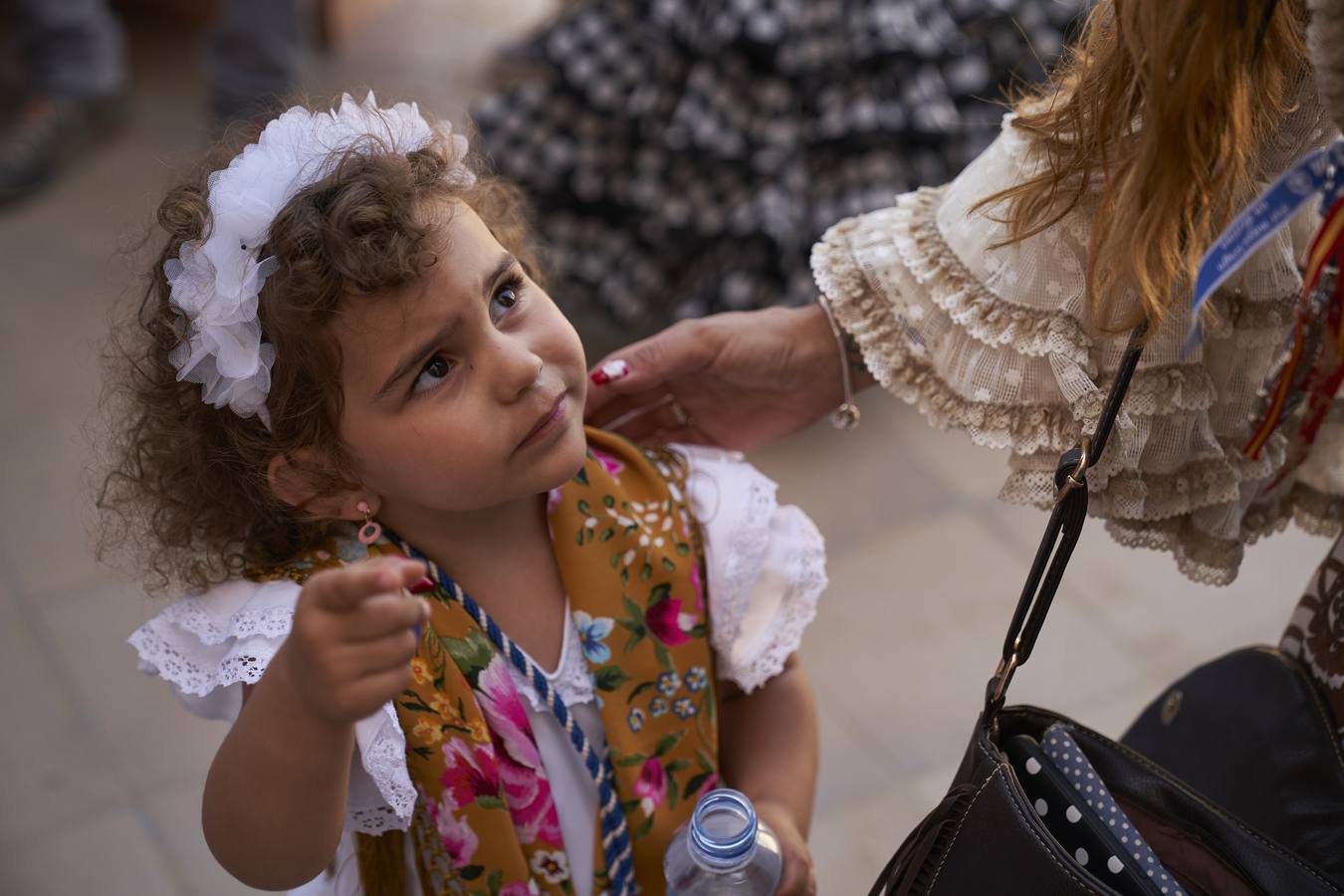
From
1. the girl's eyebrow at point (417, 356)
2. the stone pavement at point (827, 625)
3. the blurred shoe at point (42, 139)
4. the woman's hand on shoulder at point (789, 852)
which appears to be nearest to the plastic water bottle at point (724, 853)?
the woman's hand on shoulder at point (789, 852)

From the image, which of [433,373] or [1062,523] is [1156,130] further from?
[433,373]

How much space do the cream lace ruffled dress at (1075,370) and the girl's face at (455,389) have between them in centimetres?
34

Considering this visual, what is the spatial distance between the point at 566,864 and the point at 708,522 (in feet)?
1.16

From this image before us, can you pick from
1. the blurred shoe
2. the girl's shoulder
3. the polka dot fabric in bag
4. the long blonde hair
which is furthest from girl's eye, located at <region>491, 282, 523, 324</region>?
the blurred shoe

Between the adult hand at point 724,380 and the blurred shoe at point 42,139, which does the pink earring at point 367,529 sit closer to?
the adult hand at point 724,380

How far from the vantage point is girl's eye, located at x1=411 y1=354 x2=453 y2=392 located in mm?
1081

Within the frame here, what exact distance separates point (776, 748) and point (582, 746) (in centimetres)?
23

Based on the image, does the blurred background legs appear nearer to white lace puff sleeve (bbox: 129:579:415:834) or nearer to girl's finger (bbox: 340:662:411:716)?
white lace puff sleeve (bbox: 129:579:415:834)

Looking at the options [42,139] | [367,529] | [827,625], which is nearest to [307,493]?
[367,529]

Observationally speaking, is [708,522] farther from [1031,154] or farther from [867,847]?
[867,847]

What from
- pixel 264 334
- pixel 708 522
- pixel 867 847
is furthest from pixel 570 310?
pixel 264 334

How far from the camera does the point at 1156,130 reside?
36.7 inches

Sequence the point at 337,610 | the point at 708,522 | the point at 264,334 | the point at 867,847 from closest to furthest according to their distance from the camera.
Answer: the point at 337,610
the point at 264,334
the point at 708,522
the point at 867,847

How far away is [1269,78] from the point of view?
0.98m
